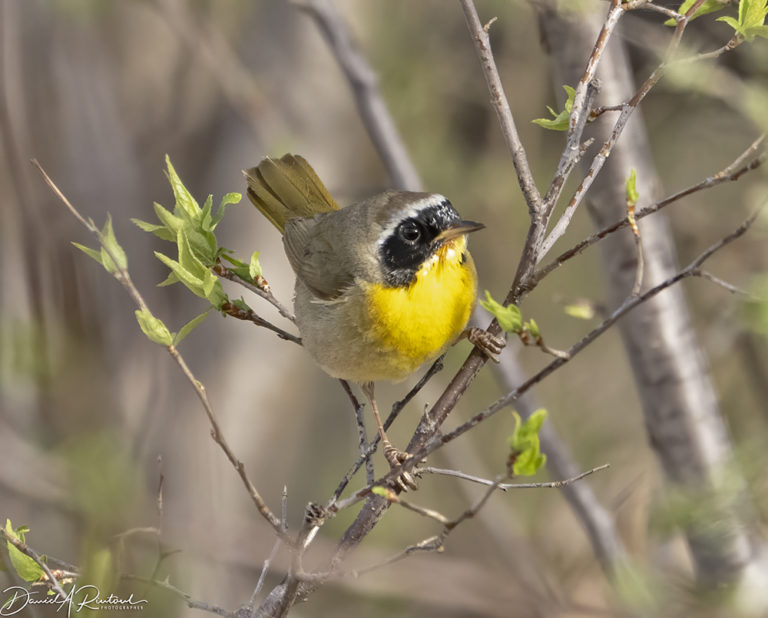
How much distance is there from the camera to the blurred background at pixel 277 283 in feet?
13.7

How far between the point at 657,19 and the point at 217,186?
313 centimetres

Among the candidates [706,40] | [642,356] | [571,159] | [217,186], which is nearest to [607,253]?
[642,356]

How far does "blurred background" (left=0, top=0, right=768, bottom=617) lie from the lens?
4.17 meters

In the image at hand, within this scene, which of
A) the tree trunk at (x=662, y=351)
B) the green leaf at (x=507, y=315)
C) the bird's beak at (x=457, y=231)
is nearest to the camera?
the green leaf at (x=507, y=315)

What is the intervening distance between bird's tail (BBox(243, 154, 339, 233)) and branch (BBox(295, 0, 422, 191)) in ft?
2.04

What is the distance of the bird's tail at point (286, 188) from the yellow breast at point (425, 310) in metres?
0.65

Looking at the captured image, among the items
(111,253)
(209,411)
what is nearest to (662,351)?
(209,411)

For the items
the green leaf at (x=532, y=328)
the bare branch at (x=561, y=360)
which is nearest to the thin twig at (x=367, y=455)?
the bare branch at (x=561, y=360)

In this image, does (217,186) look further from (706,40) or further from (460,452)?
Answer: (706,40)

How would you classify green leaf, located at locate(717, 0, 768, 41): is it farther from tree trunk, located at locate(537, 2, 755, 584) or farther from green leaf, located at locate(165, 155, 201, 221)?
green leaf, located at locate(165, 155, 201, 221)

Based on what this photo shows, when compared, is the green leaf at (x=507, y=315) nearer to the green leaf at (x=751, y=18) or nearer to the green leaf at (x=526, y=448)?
the green leaf at (x=526, y=448)

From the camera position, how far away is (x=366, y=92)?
148 inches

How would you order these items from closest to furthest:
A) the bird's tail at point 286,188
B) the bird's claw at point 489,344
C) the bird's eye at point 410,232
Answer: the bird's claw at point 489,344, the bird's eye at point 410,232, the bird's tail at point 286,188

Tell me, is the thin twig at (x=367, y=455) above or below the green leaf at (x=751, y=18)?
below
